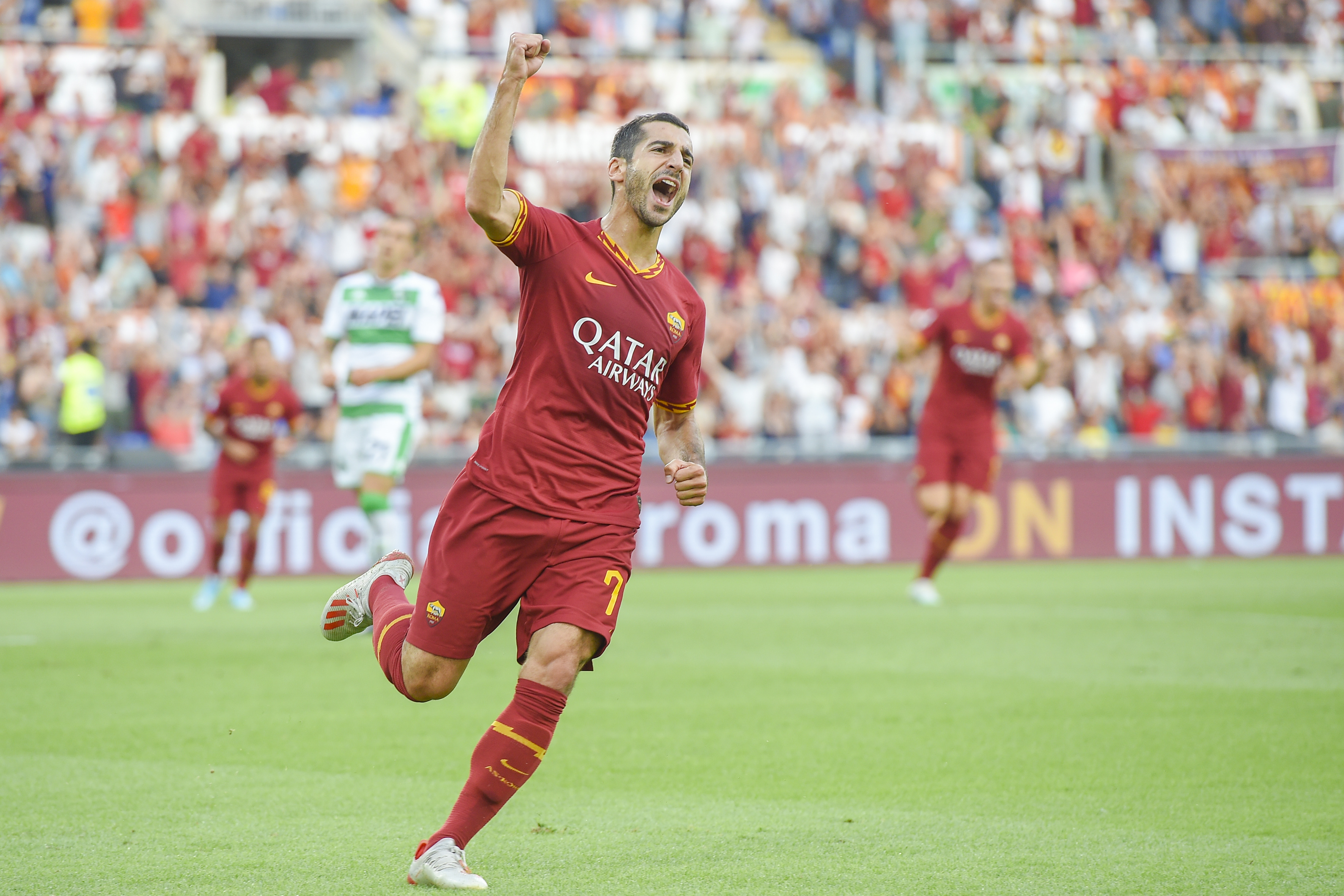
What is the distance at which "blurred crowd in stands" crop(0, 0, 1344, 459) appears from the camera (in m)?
19.2

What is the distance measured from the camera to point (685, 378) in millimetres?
5730

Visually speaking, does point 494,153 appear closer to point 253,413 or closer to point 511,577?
point 511,577

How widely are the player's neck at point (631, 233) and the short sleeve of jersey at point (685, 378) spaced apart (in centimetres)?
30

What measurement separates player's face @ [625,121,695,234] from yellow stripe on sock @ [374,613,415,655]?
152 centimetres

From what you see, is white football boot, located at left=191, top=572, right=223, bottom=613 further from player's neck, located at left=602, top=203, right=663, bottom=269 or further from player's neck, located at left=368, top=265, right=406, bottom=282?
player's neck, located at left=602, top=203, right=663, bottom=269

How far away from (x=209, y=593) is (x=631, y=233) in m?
9.87

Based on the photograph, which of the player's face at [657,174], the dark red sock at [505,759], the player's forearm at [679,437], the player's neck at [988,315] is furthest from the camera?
the player's neck at [988,315]

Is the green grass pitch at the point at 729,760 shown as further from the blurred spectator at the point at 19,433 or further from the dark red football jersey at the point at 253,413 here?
the blurred spectator at the point at 19,433

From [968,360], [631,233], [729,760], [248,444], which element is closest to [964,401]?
[968,360]

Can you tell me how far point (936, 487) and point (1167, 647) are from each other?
3303 millimetres

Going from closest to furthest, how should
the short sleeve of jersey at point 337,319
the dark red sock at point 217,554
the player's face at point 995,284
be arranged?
the short sleeve of jersey at point 337,319, the player's face at point 995,284, the dark red sock at point 217,554

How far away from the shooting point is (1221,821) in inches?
233

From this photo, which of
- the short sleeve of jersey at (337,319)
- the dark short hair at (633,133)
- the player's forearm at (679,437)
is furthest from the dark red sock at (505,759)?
the short sleeve of jersey at (337,319)

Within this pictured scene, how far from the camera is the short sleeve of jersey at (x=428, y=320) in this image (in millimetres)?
12055
